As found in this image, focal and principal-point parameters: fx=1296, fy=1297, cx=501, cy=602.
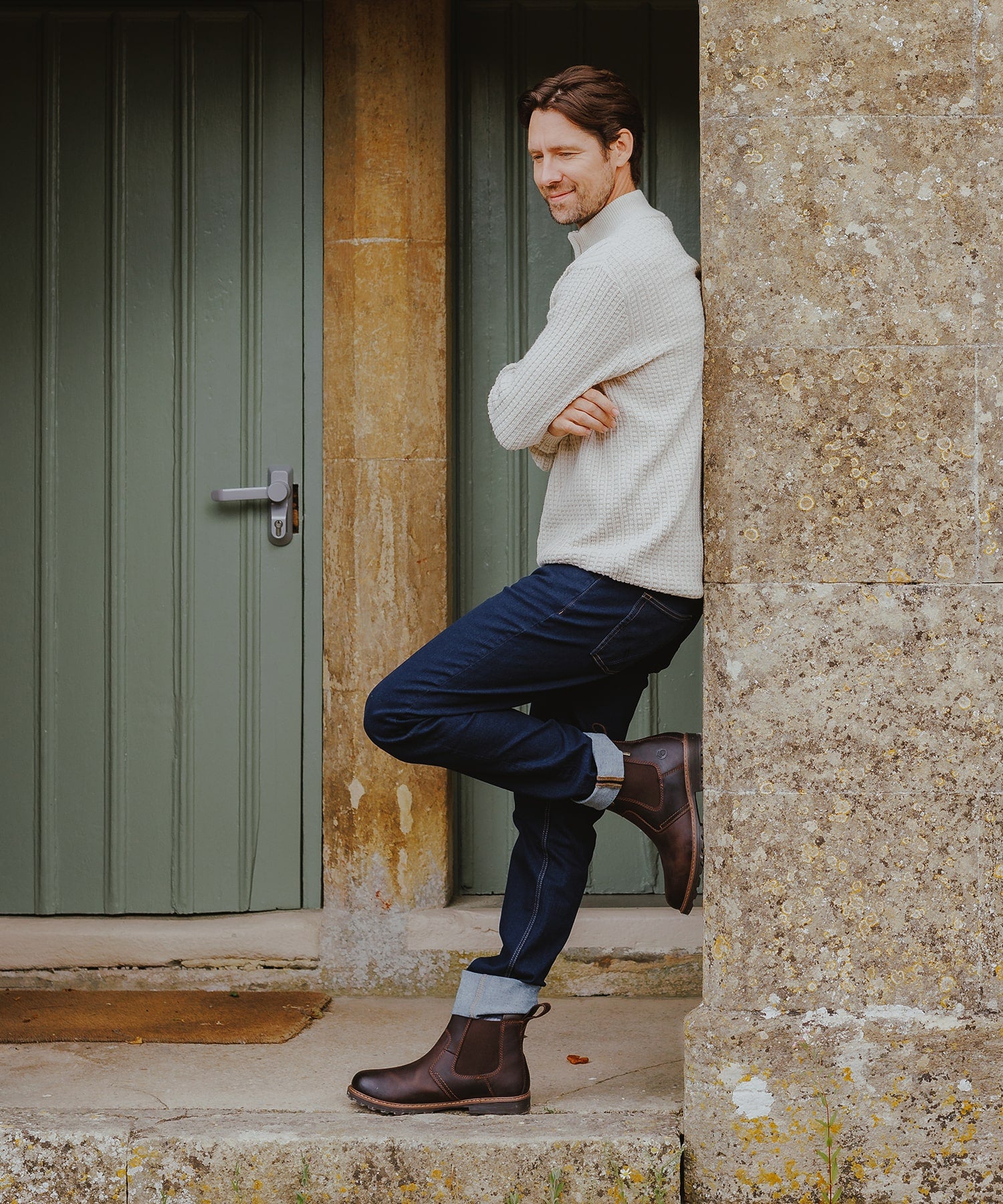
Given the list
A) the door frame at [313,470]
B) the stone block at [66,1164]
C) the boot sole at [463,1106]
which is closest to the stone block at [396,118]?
the door frame at [313,470]

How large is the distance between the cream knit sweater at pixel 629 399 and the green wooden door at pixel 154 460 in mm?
1537

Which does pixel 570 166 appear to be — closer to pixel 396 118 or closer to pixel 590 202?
pixel 590 202

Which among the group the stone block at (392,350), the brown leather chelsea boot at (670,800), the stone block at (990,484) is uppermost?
the stone block at (392,350)

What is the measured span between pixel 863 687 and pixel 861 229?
94cm

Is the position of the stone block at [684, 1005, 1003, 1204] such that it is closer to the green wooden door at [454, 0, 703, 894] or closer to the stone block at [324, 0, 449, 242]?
the green wooden door at [454, 0, 703, 894]

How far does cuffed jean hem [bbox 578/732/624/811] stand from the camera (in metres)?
2.76

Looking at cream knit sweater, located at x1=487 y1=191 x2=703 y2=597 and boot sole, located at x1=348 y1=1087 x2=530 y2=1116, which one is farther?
boot sole, located at x1=348 y1=1087 x2=530 y2=1116

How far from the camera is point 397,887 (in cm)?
393

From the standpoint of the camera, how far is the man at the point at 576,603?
2.65 meters

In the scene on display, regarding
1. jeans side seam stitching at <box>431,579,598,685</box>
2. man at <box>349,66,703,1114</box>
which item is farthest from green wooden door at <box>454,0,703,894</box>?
jeans side seam stitching at <box>431,579,598,685</box>

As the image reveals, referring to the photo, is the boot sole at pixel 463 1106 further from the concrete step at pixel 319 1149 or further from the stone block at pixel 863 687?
the stone block at pixel 863 687

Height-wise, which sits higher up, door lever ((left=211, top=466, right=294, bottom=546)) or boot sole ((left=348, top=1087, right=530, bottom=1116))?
door lever ((left=211, top=466, right=294, bottom=546))

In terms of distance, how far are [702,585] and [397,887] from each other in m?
1.66

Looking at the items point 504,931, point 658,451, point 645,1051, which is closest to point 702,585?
point 658,451
